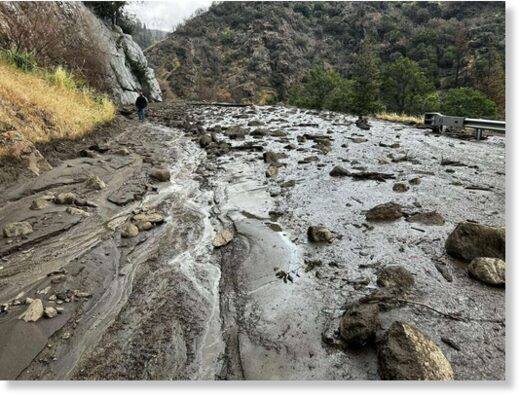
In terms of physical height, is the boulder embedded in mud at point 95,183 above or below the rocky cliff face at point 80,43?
below

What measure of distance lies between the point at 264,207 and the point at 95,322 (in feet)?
12.5

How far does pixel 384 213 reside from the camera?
235 inches

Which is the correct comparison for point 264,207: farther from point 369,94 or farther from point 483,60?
point 483,60

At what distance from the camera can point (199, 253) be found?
5.19 m

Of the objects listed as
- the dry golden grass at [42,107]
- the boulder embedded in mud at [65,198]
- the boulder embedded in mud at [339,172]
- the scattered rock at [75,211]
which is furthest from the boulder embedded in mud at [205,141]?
the scattered rock at [75,211]

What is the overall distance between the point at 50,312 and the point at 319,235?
3540 mm

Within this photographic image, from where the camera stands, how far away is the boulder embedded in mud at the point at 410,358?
2.66m

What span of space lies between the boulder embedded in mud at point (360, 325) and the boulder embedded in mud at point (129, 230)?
11.4 ft

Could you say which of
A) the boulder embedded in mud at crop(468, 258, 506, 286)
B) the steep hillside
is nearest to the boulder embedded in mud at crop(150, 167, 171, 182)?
the boulder embedded in mud at crop(468, 258, 506, 286)

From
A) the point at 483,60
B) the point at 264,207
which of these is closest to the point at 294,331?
the point at 264,207

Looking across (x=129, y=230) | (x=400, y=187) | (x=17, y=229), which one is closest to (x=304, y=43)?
(x=400, y=187)

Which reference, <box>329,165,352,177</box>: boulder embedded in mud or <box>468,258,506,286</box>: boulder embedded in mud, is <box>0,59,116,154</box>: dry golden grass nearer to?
<box>329,165,352,177</box>: boulder embedded in mud

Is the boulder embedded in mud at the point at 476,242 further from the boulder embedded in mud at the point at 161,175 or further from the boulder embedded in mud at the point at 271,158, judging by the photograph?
the boulder embedded in mud at the point at 161,175

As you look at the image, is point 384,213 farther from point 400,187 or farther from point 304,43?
point 304,43
